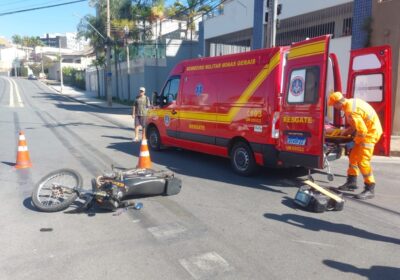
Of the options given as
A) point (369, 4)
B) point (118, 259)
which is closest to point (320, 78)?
point (118, 259)

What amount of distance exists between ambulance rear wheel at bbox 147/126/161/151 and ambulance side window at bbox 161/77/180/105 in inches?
37.8

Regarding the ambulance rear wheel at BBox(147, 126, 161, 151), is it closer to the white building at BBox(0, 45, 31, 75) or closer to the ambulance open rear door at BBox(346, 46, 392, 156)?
the ambulance open rear door at BBox(346, 46, 392, 156)

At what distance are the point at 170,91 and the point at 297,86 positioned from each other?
4.16 metres

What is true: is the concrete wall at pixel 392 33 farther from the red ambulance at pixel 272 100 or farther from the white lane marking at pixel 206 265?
the white lane marking at pixel 206 265

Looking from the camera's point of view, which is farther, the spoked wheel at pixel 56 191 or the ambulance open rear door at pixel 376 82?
the ambulance open rear door at pixel 376 82

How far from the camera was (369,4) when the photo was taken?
1262cm

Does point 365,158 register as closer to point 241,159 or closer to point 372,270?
point 241,159

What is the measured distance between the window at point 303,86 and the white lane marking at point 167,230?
302 centimetres

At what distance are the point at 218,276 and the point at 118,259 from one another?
1.07 metres

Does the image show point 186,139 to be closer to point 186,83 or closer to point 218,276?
point 186,83

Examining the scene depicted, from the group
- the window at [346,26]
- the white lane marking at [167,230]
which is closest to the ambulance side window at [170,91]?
the white lane marking at [167,230]

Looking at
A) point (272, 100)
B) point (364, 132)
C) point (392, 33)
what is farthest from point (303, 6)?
point (364, 132)

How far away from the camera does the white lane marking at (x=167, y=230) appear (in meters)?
4.30

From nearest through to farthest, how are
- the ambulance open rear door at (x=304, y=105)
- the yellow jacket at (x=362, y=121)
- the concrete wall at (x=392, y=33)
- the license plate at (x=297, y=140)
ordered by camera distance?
the ambulance open rear door at (x=304, y=105) → the yellow jacket at (x=362, y=121) → the license plate at (x=297, y=140) → the concrete wall at (x=392, y=33)
